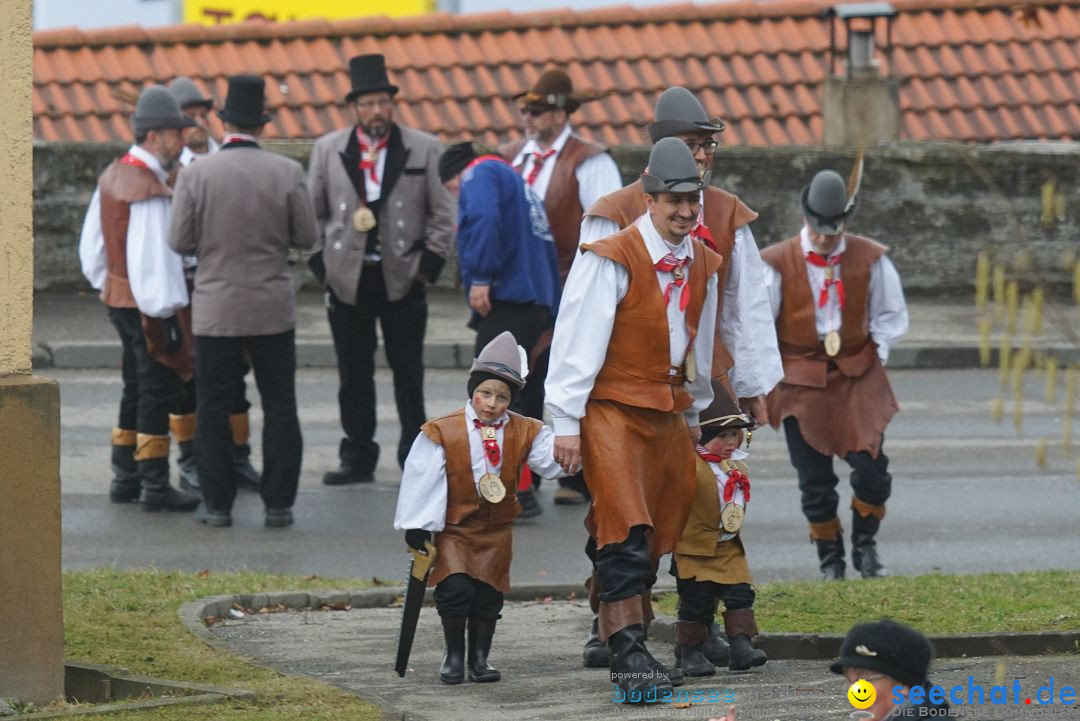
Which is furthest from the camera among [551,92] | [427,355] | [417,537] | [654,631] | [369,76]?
[427,355]

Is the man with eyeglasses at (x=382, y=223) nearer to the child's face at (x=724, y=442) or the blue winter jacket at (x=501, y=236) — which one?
the blue winter jacket at (x=501, y=236)

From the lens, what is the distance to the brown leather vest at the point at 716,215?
314 inches

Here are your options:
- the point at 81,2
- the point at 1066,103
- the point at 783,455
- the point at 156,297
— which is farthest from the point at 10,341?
the point at 81,2

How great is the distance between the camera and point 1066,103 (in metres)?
21.7

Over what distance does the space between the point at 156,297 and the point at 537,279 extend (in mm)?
2075

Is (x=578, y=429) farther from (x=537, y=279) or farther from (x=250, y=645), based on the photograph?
(x=537, y=279)

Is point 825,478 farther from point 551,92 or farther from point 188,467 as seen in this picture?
point 188,467

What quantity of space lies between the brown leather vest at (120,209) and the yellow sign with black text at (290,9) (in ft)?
59.8

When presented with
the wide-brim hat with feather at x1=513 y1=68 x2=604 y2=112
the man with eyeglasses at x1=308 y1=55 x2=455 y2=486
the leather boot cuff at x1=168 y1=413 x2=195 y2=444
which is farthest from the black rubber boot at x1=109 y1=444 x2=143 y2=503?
the wide-brim hat with feather at x1=513 y1=68 x2=604 y2=112

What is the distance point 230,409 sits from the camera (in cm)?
1124

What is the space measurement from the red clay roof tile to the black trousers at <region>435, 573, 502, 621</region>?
13155mm

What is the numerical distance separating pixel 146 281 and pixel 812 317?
3.70m

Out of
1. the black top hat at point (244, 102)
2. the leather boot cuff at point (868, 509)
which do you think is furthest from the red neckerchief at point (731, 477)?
the black top hat at point (244, 102)

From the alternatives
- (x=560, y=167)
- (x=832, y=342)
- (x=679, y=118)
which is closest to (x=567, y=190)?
(x=560, y=167)
